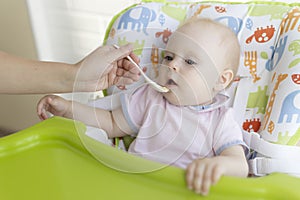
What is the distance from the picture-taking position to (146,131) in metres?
0.88

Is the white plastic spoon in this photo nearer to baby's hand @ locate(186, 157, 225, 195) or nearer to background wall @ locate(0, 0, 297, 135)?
baby's hand @ locate(186, 157, 225, 195)

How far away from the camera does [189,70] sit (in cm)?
82

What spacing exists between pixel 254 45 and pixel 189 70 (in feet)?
0.51

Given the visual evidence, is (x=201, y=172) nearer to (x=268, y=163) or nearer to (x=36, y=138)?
(x=268, y=163)

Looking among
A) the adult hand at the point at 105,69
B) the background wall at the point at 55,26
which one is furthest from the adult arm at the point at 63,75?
the background wall at the point at 55,26

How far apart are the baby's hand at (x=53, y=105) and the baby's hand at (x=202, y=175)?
34 cm

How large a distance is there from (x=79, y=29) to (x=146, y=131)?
0.55m

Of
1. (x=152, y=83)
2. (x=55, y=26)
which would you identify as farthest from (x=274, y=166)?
(x=55, y=26)

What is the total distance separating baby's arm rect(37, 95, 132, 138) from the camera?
2.89 ft

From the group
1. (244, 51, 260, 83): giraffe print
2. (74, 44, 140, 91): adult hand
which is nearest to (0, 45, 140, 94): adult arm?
(74, 44, 140, 91): adult hand

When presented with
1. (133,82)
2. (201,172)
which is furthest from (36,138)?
(201,172)

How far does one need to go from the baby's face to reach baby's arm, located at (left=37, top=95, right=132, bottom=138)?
0.37 ft

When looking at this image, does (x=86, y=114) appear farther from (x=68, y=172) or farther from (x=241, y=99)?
(x=241, y=99)

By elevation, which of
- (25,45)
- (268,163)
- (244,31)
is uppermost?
(244,31)
